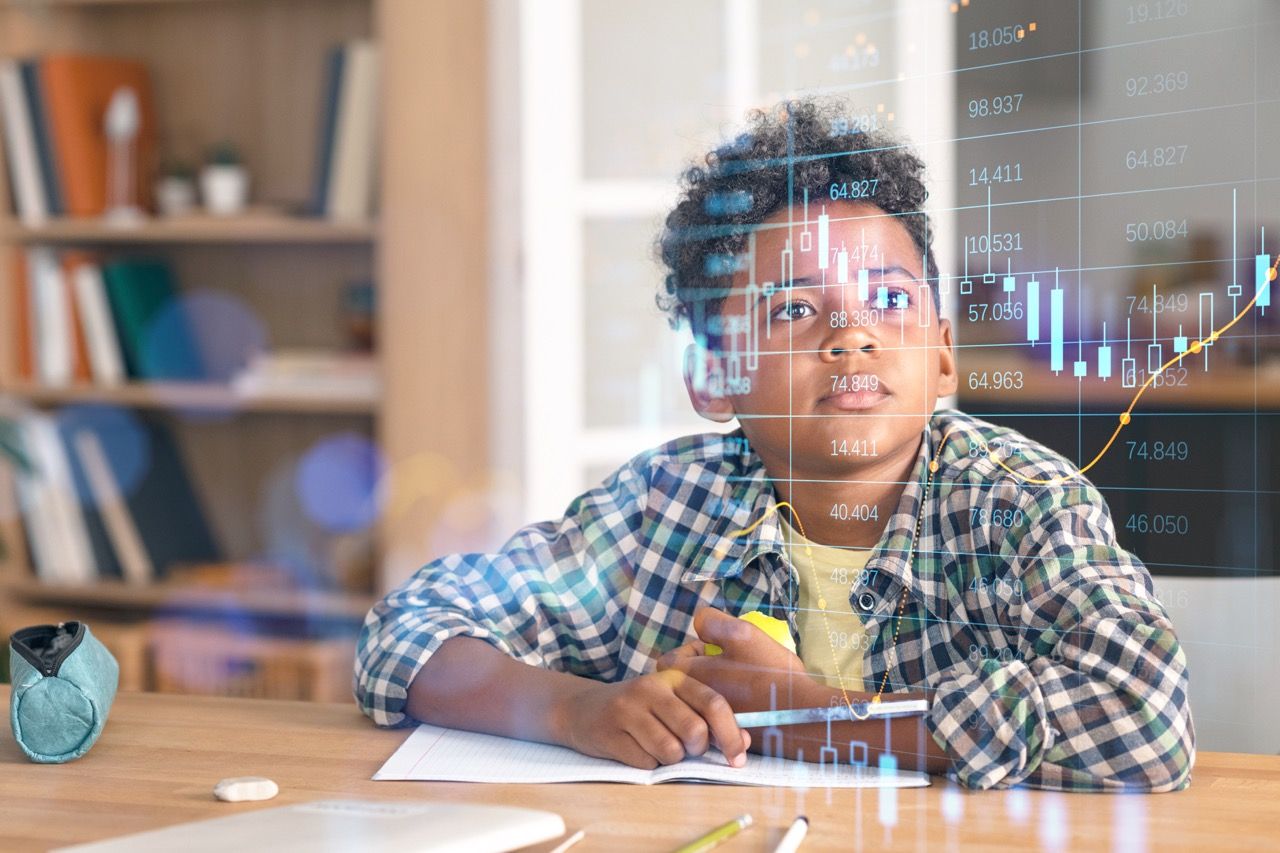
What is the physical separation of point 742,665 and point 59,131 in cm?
186

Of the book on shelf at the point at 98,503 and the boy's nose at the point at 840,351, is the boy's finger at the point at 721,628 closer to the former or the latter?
the boy's nose at the point at 840,351

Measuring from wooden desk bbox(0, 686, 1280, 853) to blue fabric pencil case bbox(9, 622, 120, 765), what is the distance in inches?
0.5

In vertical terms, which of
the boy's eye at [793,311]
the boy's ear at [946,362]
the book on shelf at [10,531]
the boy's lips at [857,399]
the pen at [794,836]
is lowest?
the book on shelf at [10,531]

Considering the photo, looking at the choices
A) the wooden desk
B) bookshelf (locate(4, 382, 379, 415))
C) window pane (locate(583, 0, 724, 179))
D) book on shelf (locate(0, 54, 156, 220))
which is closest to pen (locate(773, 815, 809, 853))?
the wooden desk

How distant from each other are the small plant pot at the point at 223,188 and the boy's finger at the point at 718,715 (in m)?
1.70

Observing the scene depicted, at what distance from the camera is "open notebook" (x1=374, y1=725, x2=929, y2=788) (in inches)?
27.5


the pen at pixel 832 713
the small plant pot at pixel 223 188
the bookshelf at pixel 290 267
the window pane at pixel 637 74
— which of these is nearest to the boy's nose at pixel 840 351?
the pen at pixel 832 713

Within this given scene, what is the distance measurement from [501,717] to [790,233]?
374mm

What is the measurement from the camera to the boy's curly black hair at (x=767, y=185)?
77 cm

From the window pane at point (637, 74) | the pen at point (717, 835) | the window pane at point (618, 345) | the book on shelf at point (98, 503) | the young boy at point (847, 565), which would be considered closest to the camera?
the pen at point (717, 835)

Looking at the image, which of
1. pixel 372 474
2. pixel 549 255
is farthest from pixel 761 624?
pixel 372 474

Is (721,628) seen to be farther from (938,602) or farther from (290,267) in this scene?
(290,267)

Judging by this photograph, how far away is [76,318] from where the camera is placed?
2176 mm

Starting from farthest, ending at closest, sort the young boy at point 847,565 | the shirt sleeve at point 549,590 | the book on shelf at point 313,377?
the book on shelf at point 313,377 → the shirt sleeve at point 549,590 → the young boy at point 847,565
